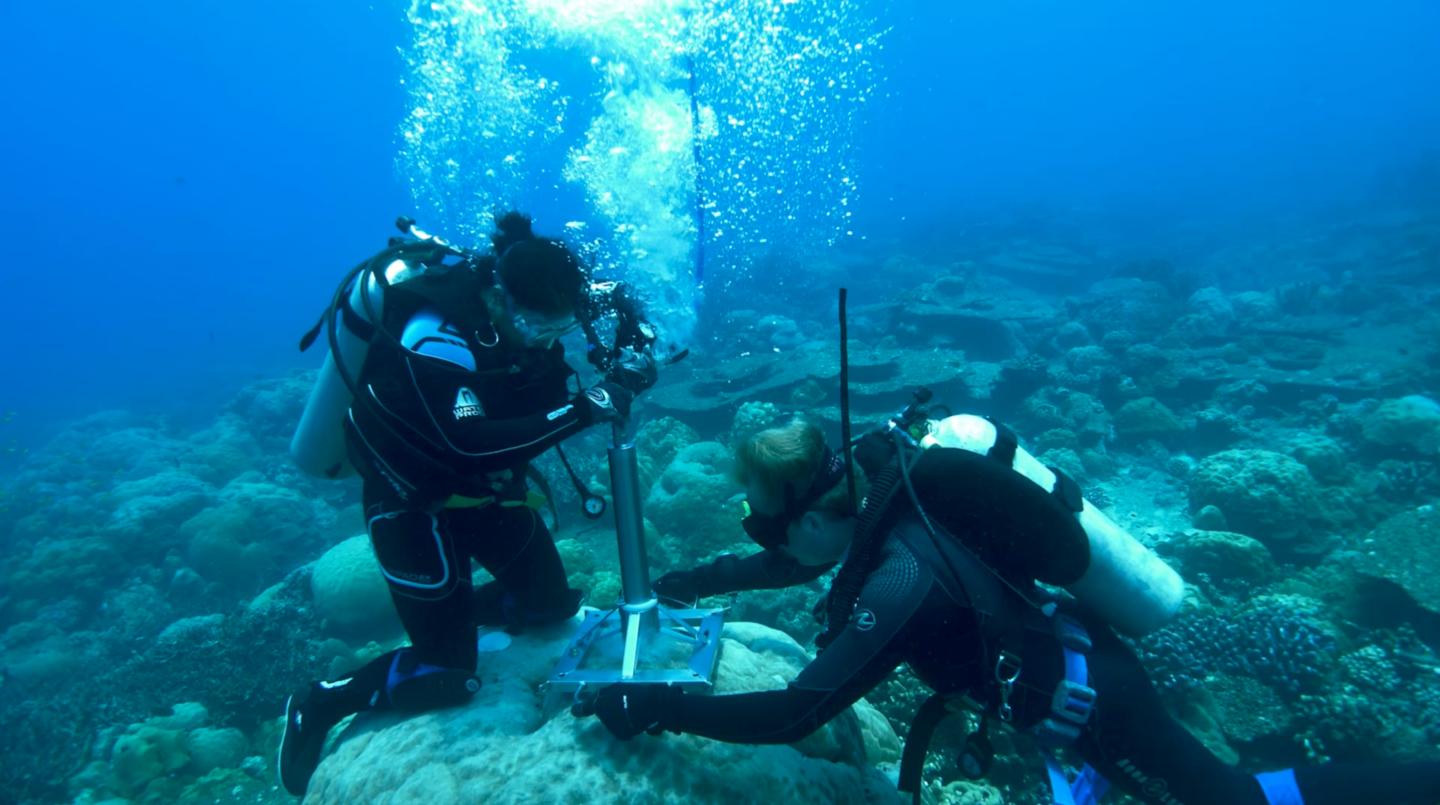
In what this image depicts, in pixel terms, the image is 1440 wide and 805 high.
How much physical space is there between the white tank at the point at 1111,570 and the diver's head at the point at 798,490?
1.37 feet

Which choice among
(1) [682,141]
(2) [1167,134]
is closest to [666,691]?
(1) [682,141]

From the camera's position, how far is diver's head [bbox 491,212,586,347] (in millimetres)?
2922

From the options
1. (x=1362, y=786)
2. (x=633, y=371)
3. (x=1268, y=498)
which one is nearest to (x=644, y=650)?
(x=633, y=371)

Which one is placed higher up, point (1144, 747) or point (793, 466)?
point (793, 466)

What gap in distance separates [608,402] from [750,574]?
4.81ft

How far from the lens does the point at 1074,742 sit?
2594mm

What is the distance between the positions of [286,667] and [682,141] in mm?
13470

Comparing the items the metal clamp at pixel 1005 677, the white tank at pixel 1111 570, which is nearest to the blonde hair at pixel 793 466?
the white tank at pixel 1111 570

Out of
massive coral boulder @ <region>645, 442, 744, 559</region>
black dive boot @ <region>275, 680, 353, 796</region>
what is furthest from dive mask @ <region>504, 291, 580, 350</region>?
massive coral boulder @ <region>645, 442, 744, 559</region>

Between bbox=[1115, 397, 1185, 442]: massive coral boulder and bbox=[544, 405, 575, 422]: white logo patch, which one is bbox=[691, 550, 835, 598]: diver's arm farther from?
bbox=[1115, 397, 1185, 442]: massive coral boulder

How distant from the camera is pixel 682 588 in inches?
145

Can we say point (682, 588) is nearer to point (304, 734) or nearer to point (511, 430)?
point (511, 430)

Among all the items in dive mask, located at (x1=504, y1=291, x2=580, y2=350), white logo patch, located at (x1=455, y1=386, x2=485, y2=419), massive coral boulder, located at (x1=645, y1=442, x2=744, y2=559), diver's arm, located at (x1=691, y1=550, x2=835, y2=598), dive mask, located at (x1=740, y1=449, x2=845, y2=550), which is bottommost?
massive coral boulder, located at (x1=645, y1=442, x2=744, y2=559)

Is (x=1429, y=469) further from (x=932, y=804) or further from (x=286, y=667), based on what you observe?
(x=286, y=667)
